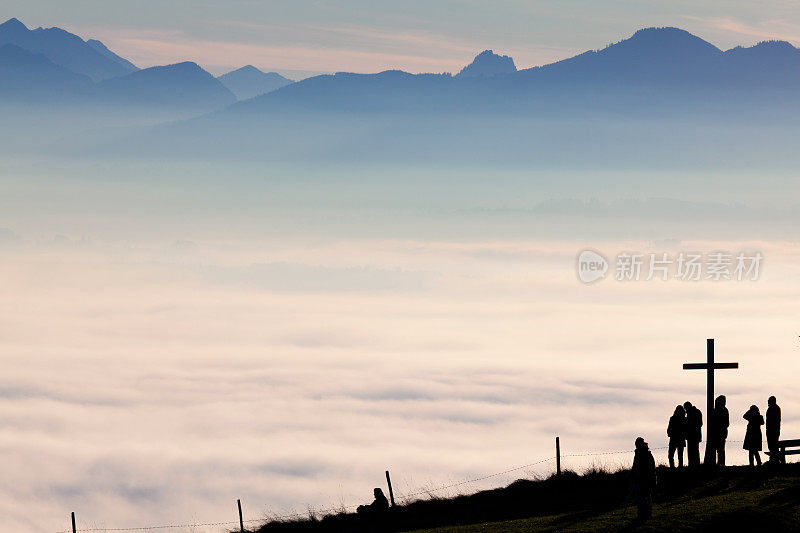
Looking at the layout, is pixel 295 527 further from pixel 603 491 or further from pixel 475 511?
pixel 603 491

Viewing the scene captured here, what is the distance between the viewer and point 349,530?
35.3 metres

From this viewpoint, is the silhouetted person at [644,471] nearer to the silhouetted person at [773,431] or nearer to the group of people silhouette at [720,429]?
the group of people silhouette at [720,429]

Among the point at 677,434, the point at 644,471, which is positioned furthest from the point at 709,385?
the point at 644,471

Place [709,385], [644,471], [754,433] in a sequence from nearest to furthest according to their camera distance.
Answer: [644,471], [709,385], [754,433]

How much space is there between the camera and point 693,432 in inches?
1404

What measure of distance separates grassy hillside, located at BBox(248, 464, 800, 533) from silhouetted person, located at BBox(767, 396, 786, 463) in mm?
474

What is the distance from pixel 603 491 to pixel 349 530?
7245 mm

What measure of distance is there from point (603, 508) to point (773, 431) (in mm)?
6541

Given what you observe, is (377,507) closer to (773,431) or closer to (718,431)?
(718,431)

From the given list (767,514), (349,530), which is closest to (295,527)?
(349,530)

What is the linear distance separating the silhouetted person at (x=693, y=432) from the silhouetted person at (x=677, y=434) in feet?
0.51

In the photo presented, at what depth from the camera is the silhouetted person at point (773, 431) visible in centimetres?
3562

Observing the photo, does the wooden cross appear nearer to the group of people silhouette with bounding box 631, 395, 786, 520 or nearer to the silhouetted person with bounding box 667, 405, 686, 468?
the group of people silhouette with bounding box 631, 395, 786, 520

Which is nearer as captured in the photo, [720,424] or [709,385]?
[709,385]
